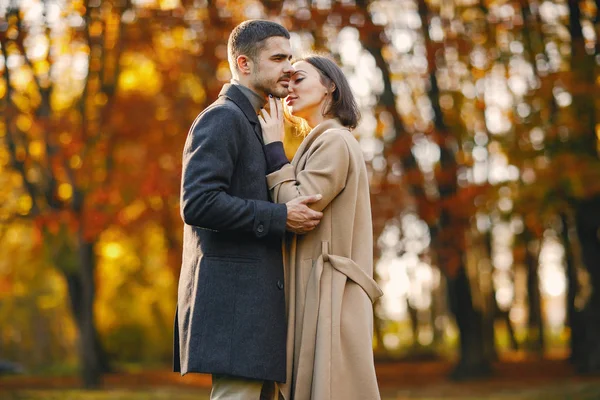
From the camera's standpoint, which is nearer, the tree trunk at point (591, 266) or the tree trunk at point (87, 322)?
the tree trunk at point (87, 322)

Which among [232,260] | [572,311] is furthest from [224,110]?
[572,311]

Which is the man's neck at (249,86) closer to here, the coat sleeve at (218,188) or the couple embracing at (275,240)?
the couple embracing at (275,240)

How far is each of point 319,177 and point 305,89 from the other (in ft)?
1.60

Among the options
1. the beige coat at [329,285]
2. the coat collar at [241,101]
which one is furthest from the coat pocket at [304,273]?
the coat collar at [241,101]

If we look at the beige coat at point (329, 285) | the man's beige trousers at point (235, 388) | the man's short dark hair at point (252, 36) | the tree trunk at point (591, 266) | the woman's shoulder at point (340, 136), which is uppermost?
the man's short dark hair at point (252, 36)

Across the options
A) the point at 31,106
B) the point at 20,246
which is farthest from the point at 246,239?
the point at 20,246

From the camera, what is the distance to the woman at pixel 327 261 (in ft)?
12.6

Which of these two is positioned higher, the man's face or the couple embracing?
the man's face

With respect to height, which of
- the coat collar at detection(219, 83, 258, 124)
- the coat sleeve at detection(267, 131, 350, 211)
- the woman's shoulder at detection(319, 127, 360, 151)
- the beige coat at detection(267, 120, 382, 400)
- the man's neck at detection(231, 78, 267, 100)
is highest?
the man's neck at detection(231, 78, 267, 100)

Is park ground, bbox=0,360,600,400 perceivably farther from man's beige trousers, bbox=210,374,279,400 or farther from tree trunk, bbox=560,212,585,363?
man's beige trousers, bbox=210,374,279,400

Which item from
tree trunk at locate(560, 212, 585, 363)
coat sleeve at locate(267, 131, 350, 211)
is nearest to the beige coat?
coat sleeve at locate(267, 131, 350, 211)

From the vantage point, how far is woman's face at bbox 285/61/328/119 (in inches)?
163

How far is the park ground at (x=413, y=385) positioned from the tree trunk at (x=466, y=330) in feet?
0.91

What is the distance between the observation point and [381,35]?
12648mm
